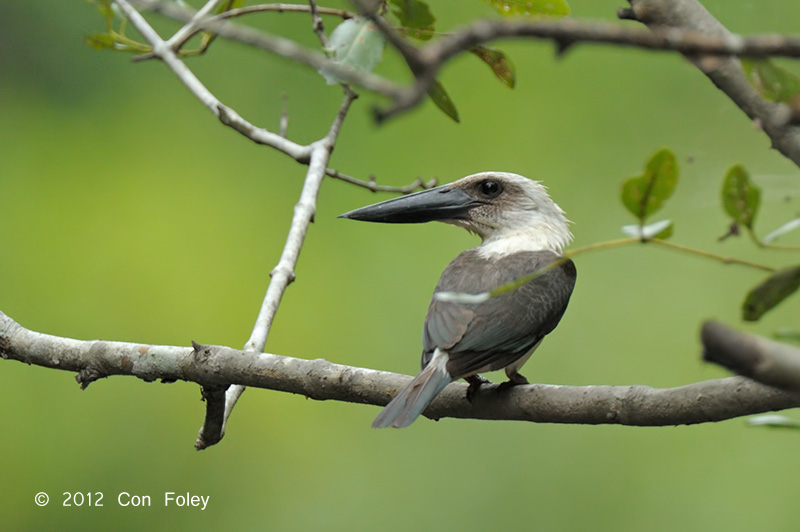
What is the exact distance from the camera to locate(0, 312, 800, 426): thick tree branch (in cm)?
139

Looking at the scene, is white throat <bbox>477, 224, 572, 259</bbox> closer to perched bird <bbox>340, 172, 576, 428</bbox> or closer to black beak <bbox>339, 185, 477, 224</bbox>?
perched bird <bbox>340, 172, 576, 428</bbox>

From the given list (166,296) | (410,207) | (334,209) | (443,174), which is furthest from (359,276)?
(410,207)

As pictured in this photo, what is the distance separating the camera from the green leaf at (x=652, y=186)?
38.7 inches

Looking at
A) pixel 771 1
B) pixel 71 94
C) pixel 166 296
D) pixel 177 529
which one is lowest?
pixel 177 529

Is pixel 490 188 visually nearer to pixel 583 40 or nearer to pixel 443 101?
pixel 443 101

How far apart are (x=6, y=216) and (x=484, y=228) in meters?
3.05

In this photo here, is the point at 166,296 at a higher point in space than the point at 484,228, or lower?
higher

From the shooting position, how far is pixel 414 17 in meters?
1.64

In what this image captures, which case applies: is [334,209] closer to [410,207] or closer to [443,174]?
[443,174]

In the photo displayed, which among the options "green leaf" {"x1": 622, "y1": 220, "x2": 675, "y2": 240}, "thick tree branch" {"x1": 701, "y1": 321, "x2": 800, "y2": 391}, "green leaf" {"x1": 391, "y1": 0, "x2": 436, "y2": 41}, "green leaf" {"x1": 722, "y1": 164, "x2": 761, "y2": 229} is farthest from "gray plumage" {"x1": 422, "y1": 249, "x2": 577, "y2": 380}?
"thick tree branch" {"x1": 701, "y1": 321, "x2": 800, "y2": 391}

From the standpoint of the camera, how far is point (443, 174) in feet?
14.6

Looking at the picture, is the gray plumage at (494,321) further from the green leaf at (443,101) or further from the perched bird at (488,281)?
the green leaf at (443,101)

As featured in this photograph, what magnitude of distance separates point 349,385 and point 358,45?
0.60m

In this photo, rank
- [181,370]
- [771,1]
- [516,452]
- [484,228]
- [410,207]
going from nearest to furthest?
[181,370], [410,207], [484,228], [771,1], [516,452]
